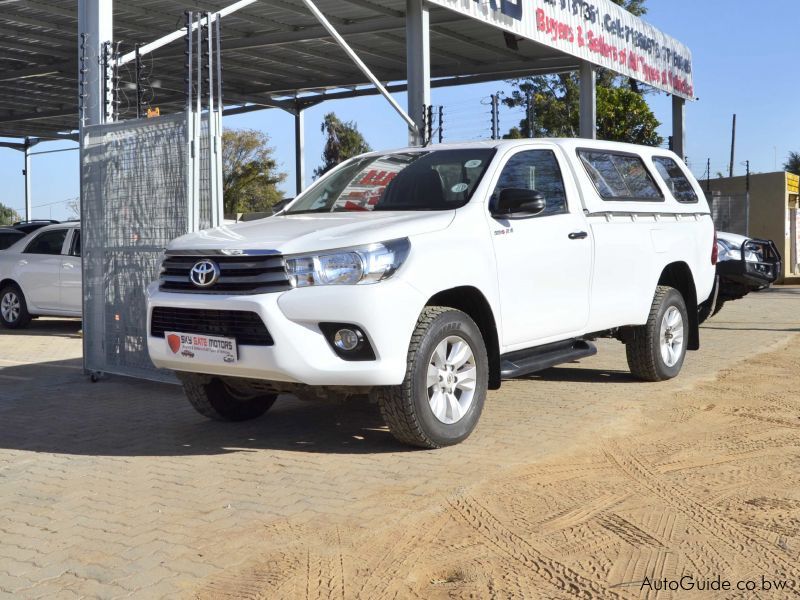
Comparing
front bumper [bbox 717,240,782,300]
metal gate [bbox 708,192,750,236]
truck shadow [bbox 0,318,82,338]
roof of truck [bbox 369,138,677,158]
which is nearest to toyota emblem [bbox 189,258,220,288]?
roof of truck [bbox 369,138,677,158]

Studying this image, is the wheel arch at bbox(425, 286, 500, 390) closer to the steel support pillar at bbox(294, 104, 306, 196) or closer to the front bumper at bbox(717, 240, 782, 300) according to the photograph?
the front bumper at bbox(717, 240, 782, 300)

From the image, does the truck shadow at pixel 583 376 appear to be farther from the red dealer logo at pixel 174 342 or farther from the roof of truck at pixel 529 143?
the red dealer logo at pixel 174 342

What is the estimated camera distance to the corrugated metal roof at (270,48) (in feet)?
58.4

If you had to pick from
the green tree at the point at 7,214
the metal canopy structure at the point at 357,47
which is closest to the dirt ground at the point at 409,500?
the metal canopy structure at the point at 357,47

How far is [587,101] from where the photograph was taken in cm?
2088

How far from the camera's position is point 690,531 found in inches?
174

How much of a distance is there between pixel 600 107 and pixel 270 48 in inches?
524

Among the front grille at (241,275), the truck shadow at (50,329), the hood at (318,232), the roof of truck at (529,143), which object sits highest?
the roof of truck at (529,143)

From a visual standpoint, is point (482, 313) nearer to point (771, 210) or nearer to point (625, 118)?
point (771, 210)

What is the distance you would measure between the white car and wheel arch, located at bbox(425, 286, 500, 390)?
8.73m

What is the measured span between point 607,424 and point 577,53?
44.3ft

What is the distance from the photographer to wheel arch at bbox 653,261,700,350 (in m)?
8.84

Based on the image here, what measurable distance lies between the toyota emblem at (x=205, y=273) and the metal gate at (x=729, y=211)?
21284 mm

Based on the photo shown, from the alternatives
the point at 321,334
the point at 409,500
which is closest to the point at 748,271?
the point at 321,334
